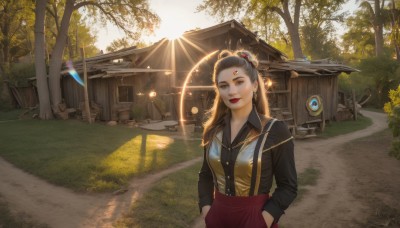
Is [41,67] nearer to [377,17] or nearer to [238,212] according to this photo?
[238,212]

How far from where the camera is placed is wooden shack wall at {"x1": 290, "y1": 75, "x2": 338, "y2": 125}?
19.2 meters

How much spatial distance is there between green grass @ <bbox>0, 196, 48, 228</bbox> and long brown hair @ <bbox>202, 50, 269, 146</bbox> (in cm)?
448

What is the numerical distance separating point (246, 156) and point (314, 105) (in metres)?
18.8

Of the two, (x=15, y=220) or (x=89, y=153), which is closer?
(x=15, y=220)

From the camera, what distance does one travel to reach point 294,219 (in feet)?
20.5

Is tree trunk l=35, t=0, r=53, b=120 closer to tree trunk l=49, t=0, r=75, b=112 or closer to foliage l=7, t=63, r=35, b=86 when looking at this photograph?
tree trunk l=49, t=0, r=75, b=112

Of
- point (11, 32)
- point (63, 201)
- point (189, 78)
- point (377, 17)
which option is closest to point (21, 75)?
point (11, 32)

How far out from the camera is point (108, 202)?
7.00 m

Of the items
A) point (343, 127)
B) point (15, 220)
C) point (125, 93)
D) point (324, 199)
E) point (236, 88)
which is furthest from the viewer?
point (125, 93)

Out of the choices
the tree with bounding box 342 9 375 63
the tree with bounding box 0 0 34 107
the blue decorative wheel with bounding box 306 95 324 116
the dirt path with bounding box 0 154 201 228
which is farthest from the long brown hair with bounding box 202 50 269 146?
the tree with bounding box 342 9 375 63

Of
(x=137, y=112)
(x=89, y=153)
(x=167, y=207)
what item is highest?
(x=137, y=112)

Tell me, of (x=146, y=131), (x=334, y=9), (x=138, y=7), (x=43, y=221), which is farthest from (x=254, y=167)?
(x=334, y=9)

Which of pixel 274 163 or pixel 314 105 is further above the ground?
pixel 274 163

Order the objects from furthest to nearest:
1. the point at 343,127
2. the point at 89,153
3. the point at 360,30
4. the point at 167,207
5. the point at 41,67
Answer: the point at 360,30
the point at 41,67
the point at 343,127
the point at 89,153
the point at 167,207
